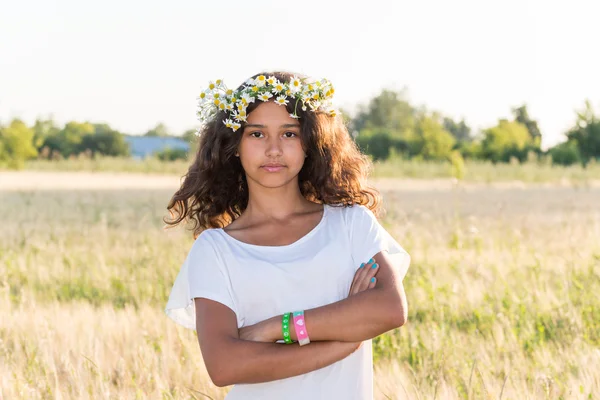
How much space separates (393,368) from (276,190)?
1.65m

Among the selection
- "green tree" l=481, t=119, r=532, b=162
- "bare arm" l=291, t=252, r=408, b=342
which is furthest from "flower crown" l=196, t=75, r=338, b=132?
"green tree" l=481, t=119, r=532, b=162

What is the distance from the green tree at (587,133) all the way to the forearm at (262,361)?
50681 mm

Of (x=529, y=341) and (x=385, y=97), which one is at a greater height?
(x=385, y=97)

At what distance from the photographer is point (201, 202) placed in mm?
3449

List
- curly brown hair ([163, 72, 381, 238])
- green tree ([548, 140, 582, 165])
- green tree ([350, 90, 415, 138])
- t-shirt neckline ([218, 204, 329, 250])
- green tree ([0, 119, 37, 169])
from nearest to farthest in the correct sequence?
t-shirt neckline ([218, 204, 329, 250]) < curly brown hair ([163, 72, 381, 238]) < green tree ([548, 140, 582, 165]) < green tree ([0, 119, 37, 169]) < green tree ([350, 90, 415, 138])

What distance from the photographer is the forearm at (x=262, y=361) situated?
2.63m

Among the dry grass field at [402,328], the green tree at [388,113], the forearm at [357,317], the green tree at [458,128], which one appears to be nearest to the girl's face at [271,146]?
the forearm at [357,317]

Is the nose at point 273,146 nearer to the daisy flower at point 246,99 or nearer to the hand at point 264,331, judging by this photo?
the daisy flower at point 246,99

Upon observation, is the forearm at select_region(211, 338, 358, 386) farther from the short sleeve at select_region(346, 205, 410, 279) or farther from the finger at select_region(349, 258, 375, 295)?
the short sleeve at select_region(346, 205, 410, 279)

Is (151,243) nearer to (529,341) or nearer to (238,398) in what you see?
(529,341)

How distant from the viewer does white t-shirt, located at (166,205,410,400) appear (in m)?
2.77

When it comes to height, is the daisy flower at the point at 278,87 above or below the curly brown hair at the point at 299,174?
above

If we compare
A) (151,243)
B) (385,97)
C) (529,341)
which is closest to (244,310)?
(529,341)

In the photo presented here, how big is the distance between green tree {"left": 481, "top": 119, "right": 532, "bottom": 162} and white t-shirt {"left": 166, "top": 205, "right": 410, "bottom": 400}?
45.9 metres
